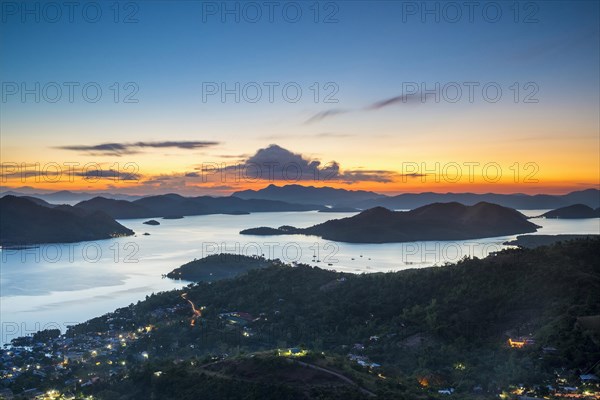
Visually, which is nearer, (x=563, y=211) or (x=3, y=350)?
(x=3, y=350)

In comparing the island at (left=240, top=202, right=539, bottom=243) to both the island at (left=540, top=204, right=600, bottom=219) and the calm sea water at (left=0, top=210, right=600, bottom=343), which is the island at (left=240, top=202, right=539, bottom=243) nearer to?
the calm sea water at (left=0, top=210, right=600, bottom=343)

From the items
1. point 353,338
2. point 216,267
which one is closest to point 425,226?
point 216,267

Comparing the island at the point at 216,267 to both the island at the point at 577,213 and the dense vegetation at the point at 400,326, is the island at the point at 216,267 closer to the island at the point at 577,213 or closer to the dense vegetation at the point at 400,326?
the dense vegetation at the point at 400,326

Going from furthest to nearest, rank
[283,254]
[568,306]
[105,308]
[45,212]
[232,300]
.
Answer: [45,212], [283,254], [105,308], [232,300], [568,306]

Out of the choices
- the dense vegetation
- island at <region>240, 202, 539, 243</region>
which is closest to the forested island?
the dense vegetation

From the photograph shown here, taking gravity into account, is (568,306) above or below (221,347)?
above

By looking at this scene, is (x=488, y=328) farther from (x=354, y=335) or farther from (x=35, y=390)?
(x=35, y=390)

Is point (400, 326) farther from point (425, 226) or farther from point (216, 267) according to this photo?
point (425, 226)

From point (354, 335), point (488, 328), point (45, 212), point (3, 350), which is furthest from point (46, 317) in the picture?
point (45, 212)
